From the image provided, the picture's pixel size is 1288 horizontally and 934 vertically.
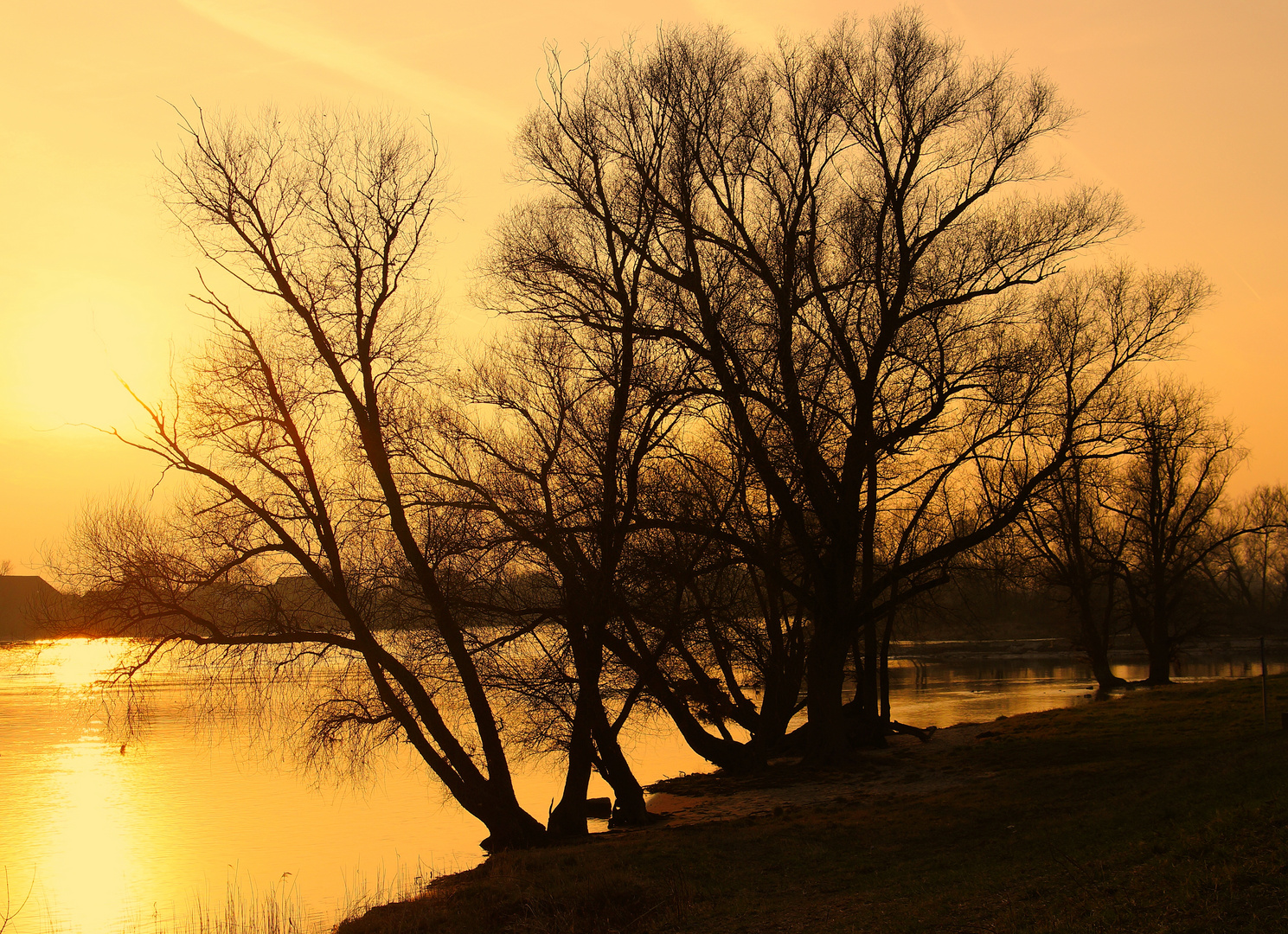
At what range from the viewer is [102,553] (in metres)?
13.7

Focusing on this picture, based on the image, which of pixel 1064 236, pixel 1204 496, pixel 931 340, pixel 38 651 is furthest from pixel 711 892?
pixel 1204 496

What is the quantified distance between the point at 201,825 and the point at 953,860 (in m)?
16.4

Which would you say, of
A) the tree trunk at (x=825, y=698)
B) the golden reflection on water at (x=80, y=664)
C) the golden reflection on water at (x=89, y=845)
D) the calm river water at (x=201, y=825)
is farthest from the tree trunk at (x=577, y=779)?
the golden reflection on water at (x=80, y=664)

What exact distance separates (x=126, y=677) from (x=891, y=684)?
4125 cm

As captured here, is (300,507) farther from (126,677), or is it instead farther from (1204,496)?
(1204,496)

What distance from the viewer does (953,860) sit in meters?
10.7

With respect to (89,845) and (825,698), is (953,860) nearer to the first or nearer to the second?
(825,698)

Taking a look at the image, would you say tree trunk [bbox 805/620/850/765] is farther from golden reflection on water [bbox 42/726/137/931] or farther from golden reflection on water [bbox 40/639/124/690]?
golden reflection on water [bbox 42/726/137/931]

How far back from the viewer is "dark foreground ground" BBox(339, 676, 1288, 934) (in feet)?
25.0

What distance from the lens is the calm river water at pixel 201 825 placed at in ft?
50.3

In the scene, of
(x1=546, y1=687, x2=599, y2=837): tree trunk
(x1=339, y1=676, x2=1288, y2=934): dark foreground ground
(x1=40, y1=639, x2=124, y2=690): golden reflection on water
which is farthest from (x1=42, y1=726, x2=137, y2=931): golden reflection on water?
(x1=546, y1=687, x2=599, y2=837): tree trunk

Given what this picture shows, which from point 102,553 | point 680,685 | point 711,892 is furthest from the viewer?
point 680,685

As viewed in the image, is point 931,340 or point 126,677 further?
point 931,340

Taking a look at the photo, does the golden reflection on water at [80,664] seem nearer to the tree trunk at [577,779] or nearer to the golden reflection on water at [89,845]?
the golden reflection on water at [89,845]
